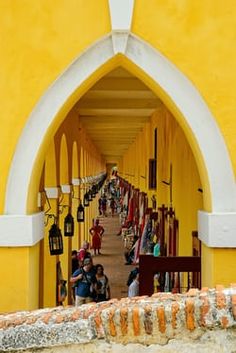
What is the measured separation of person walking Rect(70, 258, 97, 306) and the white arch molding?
506cm

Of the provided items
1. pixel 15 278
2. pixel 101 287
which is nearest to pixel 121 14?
pixel 15 278

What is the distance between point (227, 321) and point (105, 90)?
6.14 meters

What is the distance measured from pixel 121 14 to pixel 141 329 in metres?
2.83

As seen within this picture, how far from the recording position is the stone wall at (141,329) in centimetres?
264

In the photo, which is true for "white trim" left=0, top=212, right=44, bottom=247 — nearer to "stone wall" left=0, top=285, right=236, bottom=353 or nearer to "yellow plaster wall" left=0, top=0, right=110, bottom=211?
"yellow plaster wall" left=0, top=0, right=110, bottom=211

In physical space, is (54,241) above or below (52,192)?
below

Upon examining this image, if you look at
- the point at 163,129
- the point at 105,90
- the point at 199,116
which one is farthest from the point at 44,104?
the point at 163,129

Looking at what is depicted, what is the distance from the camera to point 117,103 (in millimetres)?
9844

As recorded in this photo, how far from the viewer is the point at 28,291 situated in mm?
4457

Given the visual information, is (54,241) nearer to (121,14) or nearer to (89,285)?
(89,285)

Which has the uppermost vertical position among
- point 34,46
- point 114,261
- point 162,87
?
point 34,46

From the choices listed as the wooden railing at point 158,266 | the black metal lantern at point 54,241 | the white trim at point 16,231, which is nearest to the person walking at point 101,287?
the black metal lantern at point 54,241

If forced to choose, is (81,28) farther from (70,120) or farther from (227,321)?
(70,120)

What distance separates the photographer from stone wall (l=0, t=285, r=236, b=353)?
8.68ft
